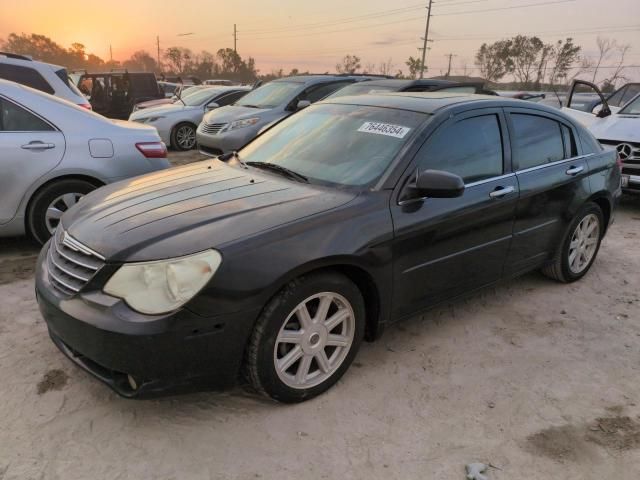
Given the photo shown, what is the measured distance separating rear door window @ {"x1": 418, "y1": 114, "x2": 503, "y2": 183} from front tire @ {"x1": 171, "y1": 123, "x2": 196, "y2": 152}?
9.28 m

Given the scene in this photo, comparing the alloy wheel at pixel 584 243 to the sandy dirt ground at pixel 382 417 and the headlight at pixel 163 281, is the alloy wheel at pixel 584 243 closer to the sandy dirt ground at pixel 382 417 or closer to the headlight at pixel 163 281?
the sandy dirt ground at pixel 382 417

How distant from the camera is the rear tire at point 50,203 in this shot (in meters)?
4.59

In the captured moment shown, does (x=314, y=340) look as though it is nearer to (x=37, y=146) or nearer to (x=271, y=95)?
(x=37, y=146)

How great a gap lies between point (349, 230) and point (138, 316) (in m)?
1.12

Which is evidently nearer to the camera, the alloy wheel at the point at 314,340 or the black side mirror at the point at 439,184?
the alloy wheel at the point at 314,340

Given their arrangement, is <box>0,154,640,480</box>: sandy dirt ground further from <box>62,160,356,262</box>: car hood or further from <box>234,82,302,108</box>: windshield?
<box>234,82,302,108</box>: windshield

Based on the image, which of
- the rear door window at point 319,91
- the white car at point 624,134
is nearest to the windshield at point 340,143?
the white car at point 624,134

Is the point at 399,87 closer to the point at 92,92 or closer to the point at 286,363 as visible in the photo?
the point at 286,363

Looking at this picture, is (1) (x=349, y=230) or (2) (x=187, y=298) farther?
(1) (x=349, y=230)

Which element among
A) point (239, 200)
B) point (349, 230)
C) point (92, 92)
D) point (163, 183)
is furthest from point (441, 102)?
point (92, 92)

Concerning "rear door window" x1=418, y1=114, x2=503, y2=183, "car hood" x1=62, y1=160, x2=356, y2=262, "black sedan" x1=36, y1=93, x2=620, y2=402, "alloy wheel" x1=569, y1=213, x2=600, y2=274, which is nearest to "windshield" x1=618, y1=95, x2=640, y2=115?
"alloy wheel" x1=569, y1=213, x2=600, y2=274

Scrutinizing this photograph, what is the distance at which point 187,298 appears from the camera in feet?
7.52

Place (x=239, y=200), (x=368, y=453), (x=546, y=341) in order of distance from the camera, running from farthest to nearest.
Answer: (x=546, y=341) < (x=239, y=200) < (x=368, y=453)

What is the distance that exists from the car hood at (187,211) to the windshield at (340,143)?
0.20 m
